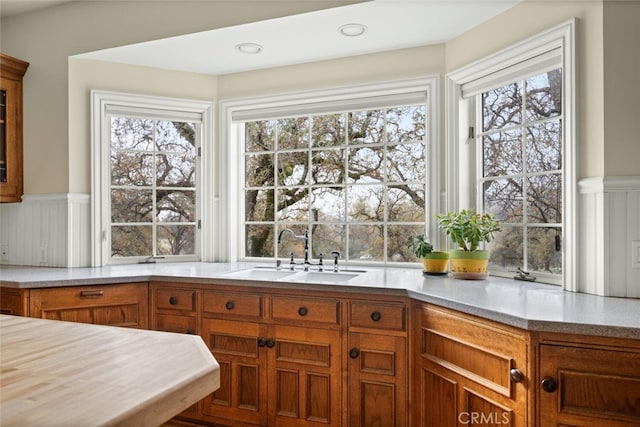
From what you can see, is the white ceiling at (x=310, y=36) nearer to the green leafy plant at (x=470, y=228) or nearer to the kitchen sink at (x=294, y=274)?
the green leafy plant at (x=470, y=228)

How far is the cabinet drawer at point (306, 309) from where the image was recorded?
7.47 feet

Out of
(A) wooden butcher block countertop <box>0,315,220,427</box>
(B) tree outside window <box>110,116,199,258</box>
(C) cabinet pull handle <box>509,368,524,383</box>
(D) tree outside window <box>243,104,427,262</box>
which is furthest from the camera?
(B) tree outside window <box>110,116,199,258</box>

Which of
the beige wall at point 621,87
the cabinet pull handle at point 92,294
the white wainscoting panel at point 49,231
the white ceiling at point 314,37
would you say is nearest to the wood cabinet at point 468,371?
the beige wall at point 621,87

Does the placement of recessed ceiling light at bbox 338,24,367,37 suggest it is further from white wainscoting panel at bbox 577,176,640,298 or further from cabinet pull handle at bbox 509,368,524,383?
cabinet pull handle at bbox 509,368,524,383

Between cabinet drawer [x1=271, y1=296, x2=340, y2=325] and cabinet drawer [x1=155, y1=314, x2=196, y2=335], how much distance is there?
20.1 inches

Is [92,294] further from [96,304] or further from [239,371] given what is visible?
[239,371]

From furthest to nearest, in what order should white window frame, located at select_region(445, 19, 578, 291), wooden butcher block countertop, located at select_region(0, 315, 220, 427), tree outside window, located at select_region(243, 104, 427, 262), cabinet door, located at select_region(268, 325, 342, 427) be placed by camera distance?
tree outside window, located at select_region(243, 104, 427, 262) < cabinet door, located at select_region(268, 325, 342, 427) < white window frame, located at select_region(445, 19, 578, 291) < wooden butcher block countertop, located at select_region(0, 315, 220, 427)

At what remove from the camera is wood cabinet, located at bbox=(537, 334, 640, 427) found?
1.39 meters

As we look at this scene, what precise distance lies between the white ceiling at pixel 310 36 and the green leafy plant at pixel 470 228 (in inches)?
41.3

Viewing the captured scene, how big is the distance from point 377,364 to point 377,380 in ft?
0.24

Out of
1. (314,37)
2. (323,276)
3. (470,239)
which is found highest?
(314,37)

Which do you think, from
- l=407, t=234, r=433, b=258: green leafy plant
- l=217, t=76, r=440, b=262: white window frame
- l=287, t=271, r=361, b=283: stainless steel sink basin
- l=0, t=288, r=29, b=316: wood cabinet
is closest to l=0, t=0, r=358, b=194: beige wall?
l=217, t=76, r=440, b=262: white window frame

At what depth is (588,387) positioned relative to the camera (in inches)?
56.7

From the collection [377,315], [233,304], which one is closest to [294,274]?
[233,304]
